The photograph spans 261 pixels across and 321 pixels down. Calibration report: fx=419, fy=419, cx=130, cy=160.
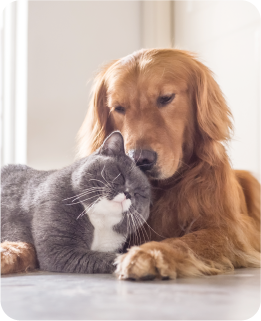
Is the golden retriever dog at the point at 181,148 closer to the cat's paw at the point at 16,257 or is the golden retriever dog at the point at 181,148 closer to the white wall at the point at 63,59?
the cat's paw at the point at 16,257

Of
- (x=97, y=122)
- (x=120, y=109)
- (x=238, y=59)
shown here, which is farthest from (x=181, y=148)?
(x=238, y=59)

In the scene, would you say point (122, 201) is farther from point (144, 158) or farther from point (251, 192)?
point (251, 192)

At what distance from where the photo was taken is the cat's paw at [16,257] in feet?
4.13

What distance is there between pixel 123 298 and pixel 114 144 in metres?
0.59

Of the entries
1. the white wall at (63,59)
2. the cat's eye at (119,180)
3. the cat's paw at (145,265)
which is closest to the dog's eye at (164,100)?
the cat's eye at (119,180)

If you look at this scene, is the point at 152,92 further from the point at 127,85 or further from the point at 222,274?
the point at 222,274

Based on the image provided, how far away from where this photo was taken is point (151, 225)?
1577 millimetres

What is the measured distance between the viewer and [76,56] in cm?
285

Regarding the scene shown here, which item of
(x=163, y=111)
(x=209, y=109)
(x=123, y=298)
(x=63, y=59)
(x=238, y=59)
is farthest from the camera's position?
(x=63, y=59)

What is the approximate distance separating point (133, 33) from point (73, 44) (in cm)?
48

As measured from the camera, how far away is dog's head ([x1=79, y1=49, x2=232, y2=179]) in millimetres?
1479

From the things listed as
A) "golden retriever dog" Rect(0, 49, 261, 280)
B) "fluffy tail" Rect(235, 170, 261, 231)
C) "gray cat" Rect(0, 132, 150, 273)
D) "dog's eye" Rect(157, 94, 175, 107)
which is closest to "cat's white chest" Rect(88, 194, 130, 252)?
"gray cat" Rect(0, 132, 150, 273)

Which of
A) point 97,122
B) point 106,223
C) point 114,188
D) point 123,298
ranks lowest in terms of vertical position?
point 123,298

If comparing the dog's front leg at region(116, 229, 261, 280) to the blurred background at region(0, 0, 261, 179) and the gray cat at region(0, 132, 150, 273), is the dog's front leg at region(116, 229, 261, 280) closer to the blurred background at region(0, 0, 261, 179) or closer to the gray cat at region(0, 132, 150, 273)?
the gray cat at region(0, 132, 150, 273)
